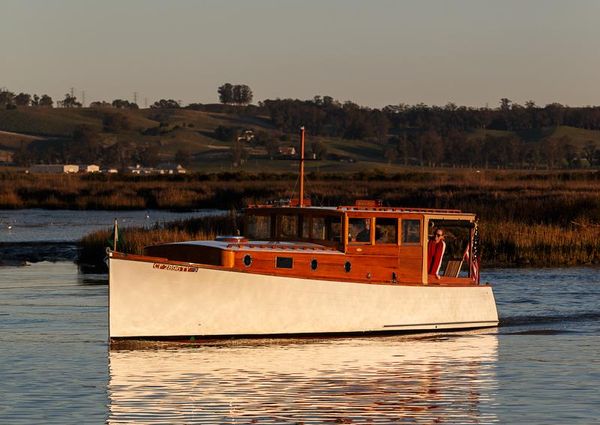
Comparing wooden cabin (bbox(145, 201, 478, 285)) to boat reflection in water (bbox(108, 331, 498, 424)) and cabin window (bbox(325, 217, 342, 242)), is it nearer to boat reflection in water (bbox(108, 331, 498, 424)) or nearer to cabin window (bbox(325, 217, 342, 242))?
cabin window (bbox(325, 217, 342, 242))

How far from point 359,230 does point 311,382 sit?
672 cm

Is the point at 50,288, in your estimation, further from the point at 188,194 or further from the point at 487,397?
the point at 188,194

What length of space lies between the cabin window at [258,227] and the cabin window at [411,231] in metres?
3.06

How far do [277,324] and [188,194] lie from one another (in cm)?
7099

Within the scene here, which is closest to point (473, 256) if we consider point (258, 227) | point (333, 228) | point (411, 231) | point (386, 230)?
point (411, 231)

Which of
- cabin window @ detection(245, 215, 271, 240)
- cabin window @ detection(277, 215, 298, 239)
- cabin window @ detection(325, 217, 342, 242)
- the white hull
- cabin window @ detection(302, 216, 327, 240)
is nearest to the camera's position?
the white hull

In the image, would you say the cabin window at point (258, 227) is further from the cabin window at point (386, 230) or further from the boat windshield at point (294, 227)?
the cabin window at point (386, 230)

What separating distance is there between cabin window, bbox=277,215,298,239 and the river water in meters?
2.87

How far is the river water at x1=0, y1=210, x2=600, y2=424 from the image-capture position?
21594 mm

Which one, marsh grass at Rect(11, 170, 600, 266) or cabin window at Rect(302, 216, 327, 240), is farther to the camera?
marsh grass at Rect(11, 170, 600, 266)

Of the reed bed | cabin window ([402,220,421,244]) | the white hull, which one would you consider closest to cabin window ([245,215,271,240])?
the white hull

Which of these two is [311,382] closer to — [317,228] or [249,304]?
[249,304]

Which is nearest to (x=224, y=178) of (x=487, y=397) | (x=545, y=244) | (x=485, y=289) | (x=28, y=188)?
(x=28, y=188)

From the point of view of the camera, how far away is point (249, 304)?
28719 millimetres
